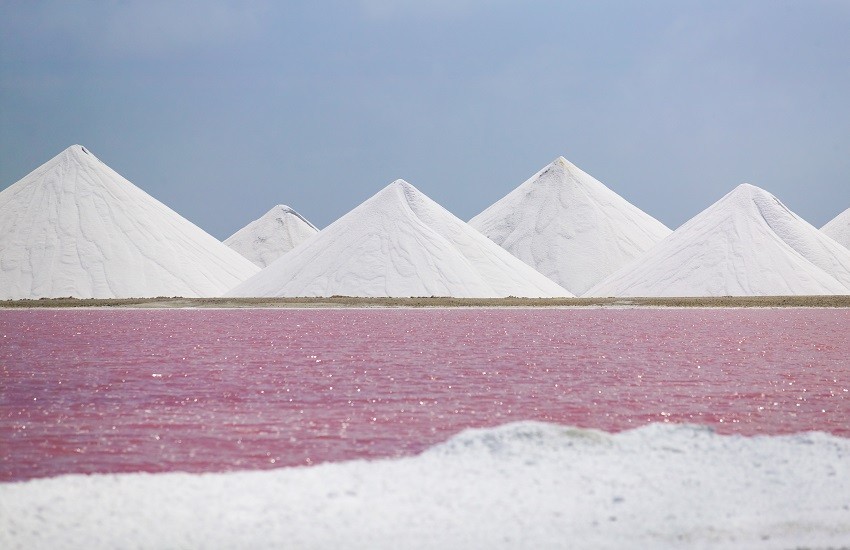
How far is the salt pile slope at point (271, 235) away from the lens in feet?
364

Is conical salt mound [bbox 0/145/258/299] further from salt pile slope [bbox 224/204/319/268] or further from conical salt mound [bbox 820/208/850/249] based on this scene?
conical salt mound [bbox 820/208/850/249]

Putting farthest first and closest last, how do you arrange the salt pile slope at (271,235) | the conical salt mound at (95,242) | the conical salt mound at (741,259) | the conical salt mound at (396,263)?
the salt pile slope at (271,235) → the conical salt mound at (741,259) → the conical salt mound at (95,242) → the conical salt mound at (396,263)

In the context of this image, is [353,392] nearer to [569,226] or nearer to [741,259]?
[741,259]

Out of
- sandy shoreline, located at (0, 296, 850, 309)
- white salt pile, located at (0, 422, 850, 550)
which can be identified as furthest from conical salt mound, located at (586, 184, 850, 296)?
white salt pile, located at (0, 422, 850, 550)

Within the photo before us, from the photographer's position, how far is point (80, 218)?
2881 inches

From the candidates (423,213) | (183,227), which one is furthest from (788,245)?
(183,227)

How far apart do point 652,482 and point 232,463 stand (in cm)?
411

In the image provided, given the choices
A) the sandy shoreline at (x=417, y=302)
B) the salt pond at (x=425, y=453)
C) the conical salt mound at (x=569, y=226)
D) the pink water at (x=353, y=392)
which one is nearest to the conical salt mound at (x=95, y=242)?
the sandy shoreline at (x=417, y=302)

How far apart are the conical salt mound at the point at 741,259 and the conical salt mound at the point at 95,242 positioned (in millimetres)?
31145

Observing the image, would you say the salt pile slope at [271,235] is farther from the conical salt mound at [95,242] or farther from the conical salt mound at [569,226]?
the conical salt mound at [95,242]

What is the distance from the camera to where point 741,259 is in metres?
70.8

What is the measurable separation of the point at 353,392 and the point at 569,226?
76.9 metres

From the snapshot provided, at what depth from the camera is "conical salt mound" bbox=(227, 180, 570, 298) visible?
204ft

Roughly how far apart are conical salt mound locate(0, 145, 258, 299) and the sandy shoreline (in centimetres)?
328
